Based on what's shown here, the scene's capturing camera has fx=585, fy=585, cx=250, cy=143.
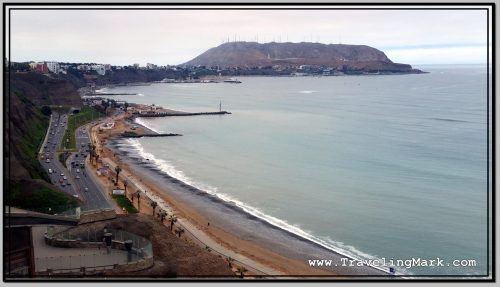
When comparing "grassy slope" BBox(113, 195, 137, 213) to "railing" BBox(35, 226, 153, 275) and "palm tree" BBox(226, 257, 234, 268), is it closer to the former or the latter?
"palm tree" BBox(226, 257, 234, 268)

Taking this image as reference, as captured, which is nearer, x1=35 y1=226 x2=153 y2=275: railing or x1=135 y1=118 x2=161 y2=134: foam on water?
x1=35 y1=226 x2=153 y2=275: railing

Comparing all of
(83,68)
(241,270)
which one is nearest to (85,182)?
(241,270)

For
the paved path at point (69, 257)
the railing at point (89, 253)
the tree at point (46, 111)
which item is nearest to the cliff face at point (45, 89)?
the tree at point (46, 111)

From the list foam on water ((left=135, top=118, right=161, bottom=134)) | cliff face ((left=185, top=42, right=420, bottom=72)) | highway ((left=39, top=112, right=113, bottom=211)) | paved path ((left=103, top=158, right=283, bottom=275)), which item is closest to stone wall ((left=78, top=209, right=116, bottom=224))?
highway ((left=39, top=112, right=113, bottom=211))

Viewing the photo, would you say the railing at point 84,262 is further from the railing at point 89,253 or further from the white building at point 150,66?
the white building at point 150,66

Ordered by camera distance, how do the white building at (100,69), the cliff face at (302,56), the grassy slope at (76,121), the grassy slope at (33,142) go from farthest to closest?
the cliff face at (302,56), the white building at (100,69), the grassy slope at (76,121), the grassy slope at (33,142)

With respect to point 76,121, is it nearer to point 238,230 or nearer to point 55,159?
point 55,159

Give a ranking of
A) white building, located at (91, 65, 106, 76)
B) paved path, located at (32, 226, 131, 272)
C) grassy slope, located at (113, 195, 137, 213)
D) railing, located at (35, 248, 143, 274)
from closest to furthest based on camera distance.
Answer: railing, located at (35, 248, 143, 274) → paved path, located at (32, 226, 131, 272) → grassy slope, located at (113, 195, 137, 213) → white building, located at (91, 65, 106, 76)

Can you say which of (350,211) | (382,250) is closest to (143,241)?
(382,250)
